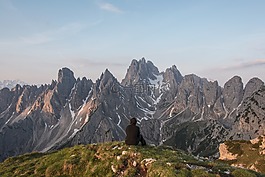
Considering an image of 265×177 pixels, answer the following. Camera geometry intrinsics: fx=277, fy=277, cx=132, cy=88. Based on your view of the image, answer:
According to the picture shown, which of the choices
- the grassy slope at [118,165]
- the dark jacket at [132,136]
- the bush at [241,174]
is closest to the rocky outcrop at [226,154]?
the dark jacket at [132,136]

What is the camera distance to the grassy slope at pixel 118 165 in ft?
69.3

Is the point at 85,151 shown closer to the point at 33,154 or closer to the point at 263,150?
the point at 33,154

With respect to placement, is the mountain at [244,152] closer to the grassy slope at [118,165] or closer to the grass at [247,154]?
the grass at [247,154]

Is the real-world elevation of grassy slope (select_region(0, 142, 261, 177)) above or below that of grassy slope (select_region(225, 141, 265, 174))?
above

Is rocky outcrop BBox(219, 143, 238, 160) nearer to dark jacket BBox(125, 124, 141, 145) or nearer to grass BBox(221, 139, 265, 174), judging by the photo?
grass BBox(221, 139, 265, 174)

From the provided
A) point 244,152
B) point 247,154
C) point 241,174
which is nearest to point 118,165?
point 241,174

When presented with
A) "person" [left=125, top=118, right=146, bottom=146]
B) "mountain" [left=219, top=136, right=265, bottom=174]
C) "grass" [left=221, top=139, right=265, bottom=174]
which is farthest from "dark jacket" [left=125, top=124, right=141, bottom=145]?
"mountain" [left=219, top=136, right=265, bottom=174]

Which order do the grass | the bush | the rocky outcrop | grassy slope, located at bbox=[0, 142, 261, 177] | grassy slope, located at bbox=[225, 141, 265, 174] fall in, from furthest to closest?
the rocky outcrop
the grass
grassy slope, located at bbox=[225, 141, 265, 174]
grassy slope, located at bbox=[0, 142, 261, 177]
the bush

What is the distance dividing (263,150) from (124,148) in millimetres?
81052

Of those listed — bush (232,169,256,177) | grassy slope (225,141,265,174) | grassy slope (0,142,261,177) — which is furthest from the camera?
grassy slope (225,141,265,174)

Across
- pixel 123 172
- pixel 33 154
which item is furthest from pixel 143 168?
pixel 33 154

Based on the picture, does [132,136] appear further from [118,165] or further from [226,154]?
[226,154]

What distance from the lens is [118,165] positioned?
78.8 ft

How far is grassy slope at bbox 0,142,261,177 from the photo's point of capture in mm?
21125
